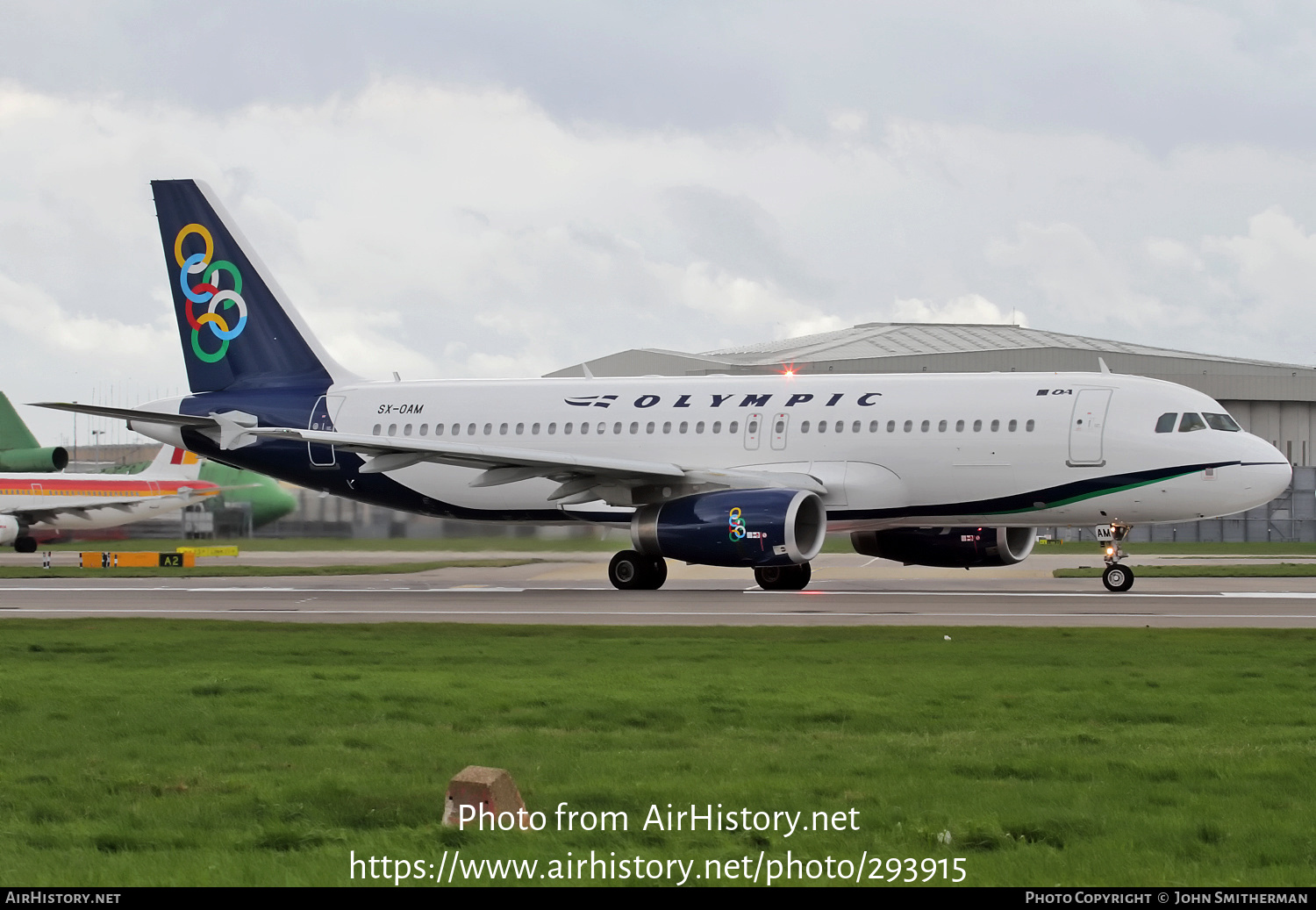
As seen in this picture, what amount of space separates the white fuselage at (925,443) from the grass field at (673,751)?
9432 millimetres

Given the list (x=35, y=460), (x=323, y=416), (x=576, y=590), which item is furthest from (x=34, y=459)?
(x=576, y=590)

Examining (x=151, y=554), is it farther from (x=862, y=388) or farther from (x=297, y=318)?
(x=862, y=388)

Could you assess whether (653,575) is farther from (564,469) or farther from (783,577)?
(564,469)

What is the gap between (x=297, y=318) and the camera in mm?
33062

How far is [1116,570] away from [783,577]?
5989 mm

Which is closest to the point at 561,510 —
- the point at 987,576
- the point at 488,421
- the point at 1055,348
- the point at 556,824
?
the point at 488,421

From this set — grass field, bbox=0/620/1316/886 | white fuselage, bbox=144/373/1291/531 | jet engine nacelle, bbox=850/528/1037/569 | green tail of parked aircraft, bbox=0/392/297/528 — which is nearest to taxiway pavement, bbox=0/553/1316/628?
jet engine nacelle, bbox=850/528/1037/569

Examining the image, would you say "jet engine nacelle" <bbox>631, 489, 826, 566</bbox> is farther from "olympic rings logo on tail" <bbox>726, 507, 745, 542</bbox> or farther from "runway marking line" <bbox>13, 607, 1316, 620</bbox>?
"runway marking line" <bbox>13, 607, 1316, 620</bbox>

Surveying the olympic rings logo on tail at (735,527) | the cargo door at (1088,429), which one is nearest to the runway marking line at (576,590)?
the olympic rings logo on tail at (735,527)

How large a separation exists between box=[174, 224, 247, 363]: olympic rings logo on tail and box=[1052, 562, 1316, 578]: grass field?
18689 mm

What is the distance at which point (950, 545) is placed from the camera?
28.7 meters

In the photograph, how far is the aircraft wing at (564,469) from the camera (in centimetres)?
2653

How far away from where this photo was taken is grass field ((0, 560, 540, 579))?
3572 cm

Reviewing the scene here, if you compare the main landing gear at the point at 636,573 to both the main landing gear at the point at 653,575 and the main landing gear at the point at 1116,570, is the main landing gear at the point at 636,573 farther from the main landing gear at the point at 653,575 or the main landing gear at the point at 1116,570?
the main landing gear at the point at 1116,570
